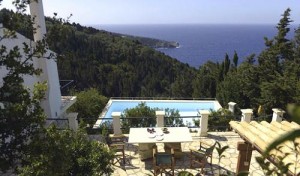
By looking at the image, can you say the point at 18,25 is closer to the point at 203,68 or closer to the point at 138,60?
the point at 203,68

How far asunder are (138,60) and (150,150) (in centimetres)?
5662

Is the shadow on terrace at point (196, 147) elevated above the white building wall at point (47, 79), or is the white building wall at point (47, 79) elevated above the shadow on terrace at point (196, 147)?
the white building wall at point (47, 79)

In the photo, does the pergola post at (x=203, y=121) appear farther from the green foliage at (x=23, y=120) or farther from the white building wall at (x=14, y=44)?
the green foliage at (x=23, y=120)

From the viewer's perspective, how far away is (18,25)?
4207mm

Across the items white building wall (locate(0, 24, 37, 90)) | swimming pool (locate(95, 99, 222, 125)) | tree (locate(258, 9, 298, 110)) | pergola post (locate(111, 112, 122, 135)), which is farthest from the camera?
tree (locate(258, 9, 298, 110))

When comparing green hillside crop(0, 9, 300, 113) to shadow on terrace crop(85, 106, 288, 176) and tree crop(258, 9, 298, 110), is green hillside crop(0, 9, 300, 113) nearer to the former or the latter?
tree crop(258, 9, 298, 110)

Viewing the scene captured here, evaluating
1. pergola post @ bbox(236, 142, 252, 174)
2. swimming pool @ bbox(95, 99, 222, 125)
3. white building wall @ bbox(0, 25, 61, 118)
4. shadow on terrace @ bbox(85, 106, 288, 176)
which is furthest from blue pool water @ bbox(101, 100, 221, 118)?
pergola post @ bbox(236, 142, 252, 174)

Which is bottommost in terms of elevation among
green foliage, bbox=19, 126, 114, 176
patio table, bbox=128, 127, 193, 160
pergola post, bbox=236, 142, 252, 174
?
patio table, bbox=128, 127, 193, 160

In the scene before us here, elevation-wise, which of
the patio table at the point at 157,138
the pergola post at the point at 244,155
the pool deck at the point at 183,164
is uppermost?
the pergola post at the point at 244,155

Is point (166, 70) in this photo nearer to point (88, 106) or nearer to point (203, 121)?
point (88, 106)

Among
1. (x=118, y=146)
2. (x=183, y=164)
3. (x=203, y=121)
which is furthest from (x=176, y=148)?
(x=203, y=121)

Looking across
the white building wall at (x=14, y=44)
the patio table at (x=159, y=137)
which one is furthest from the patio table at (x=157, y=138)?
the white building wall at (x=14, y=44)

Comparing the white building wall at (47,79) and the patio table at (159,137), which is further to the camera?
the white building wall at (47,79)

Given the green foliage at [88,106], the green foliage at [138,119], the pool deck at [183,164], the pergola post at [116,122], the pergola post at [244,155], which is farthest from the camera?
the green foliage at [88,106]
